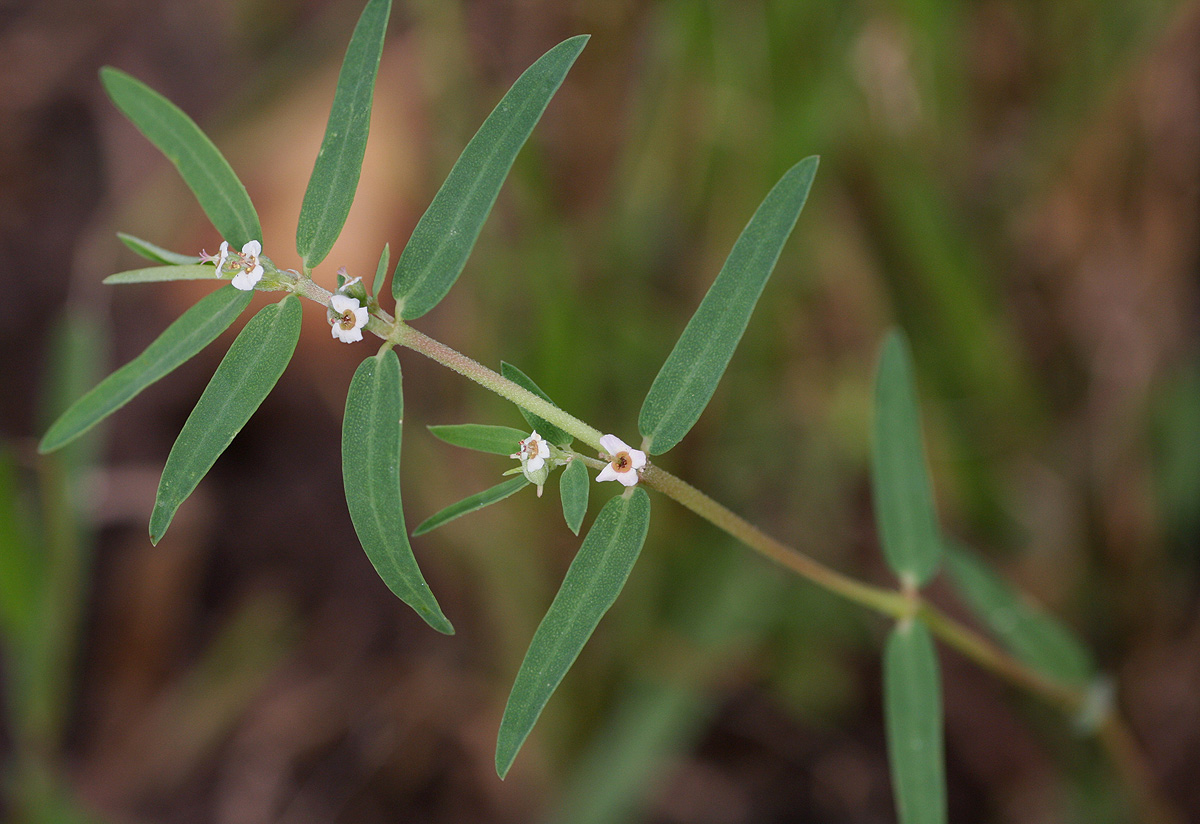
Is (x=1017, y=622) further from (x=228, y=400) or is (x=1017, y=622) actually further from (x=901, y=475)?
(x=228, y=400)

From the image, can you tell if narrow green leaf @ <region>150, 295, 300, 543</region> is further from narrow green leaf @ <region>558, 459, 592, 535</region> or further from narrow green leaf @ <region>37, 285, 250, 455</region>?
narrow green leaf @ <region>558, 459, 592, 535</region>

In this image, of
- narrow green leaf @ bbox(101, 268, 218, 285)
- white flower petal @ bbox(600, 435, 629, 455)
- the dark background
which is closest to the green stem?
white flower petal @ bbox(600, 435, 629, 455)

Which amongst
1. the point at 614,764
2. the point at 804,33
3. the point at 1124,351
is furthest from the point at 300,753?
the point at 1124,351

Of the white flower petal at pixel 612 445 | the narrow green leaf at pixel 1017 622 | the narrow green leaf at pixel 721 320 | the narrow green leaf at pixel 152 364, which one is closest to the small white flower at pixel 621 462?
the white flower petal at pixel 612 445

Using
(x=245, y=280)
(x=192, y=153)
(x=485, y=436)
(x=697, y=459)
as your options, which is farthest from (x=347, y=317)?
(x=697, y=459)

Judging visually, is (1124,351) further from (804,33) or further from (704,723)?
(704,723)

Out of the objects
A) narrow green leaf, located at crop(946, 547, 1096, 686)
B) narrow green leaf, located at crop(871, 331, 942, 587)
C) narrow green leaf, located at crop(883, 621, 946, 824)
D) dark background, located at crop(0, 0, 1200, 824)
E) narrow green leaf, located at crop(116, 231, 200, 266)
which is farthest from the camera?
dark background, located at crop(0, 0, 1200, 824)
